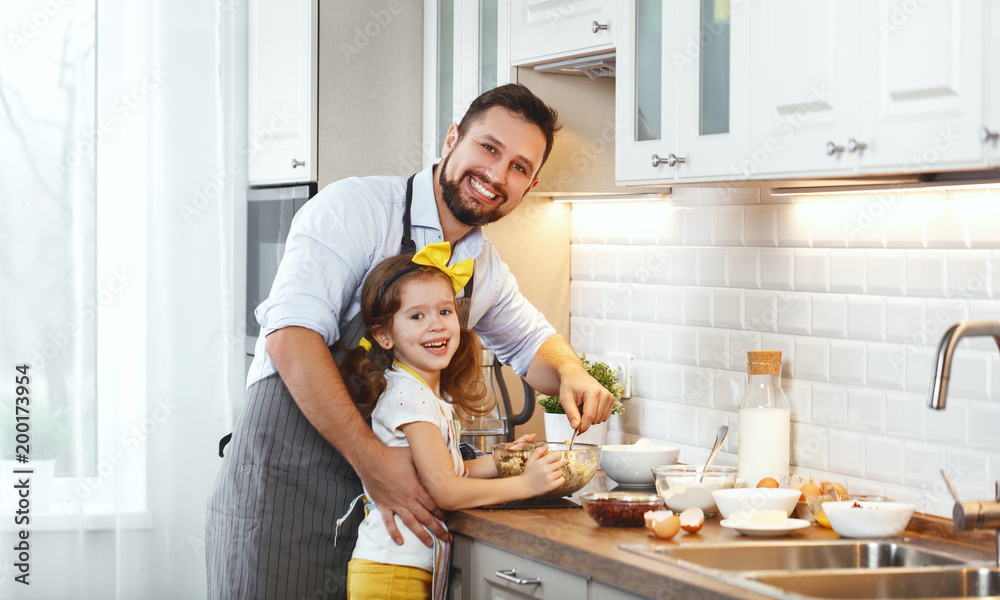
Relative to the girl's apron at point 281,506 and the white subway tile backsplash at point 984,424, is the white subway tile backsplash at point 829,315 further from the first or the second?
the girl's apron at point 281,506

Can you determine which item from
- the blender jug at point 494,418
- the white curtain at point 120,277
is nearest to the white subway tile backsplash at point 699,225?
the blender jug at point 494,418

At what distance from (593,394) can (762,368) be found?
359mm

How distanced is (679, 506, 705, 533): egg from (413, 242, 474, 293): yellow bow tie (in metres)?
0.62

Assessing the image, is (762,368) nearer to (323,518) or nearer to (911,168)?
(911,168)

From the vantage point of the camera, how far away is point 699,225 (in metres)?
2.44

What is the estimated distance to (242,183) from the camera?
303 cm

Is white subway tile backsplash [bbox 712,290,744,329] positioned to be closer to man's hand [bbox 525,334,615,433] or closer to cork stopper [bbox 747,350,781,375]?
cork stopper [bbox 747,350,781,375]

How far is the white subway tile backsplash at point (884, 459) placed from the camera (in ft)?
6.49

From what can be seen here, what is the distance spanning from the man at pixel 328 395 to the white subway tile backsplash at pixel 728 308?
0.38m

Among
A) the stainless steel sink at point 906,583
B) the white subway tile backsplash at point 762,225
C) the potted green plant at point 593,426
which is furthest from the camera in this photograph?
the potted green plant at point 593,426

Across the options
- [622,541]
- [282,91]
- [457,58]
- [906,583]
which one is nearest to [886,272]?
[906,583]

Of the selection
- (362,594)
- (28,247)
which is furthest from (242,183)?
(362,594)

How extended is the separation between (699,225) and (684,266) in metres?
0.11

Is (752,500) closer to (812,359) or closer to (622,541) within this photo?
(622,541)
